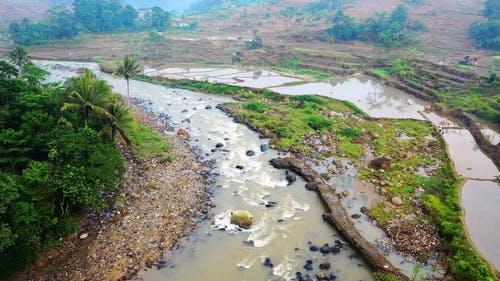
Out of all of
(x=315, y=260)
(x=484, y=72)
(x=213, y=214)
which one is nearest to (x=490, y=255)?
(x=315, y=260)

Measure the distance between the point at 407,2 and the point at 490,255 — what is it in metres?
103

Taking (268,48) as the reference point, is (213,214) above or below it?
below

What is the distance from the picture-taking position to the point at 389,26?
75.1 metres

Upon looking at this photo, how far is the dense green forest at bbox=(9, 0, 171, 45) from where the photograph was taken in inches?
3004

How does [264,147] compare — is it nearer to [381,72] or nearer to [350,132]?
[350,132]

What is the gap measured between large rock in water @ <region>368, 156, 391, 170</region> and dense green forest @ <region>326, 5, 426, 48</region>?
49921 mm

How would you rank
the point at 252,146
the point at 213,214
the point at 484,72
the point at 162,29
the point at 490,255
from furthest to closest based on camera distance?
the point at 162,29, the point at 484,72, the point at 252,146, the point at 213,214, the point at 490,255

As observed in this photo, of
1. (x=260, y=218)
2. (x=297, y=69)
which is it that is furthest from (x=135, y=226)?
(x=297, y=69)

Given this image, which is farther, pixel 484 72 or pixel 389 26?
pixel 389 26

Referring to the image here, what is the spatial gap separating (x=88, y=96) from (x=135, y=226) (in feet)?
29.7

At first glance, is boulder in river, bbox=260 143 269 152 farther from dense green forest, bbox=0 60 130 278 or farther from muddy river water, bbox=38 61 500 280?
dense green forest, bbox=0 60 130 278

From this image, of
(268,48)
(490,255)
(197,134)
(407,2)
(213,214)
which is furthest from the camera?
(407,2)

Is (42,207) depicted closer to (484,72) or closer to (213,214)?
(213,214)

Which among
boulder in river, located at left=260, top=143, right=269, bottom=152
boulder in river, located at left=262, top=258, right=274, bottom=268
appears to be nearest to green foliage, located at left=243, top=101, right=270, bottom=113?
boulder in river, located at left=260, top=143, right=269, bottom=152
